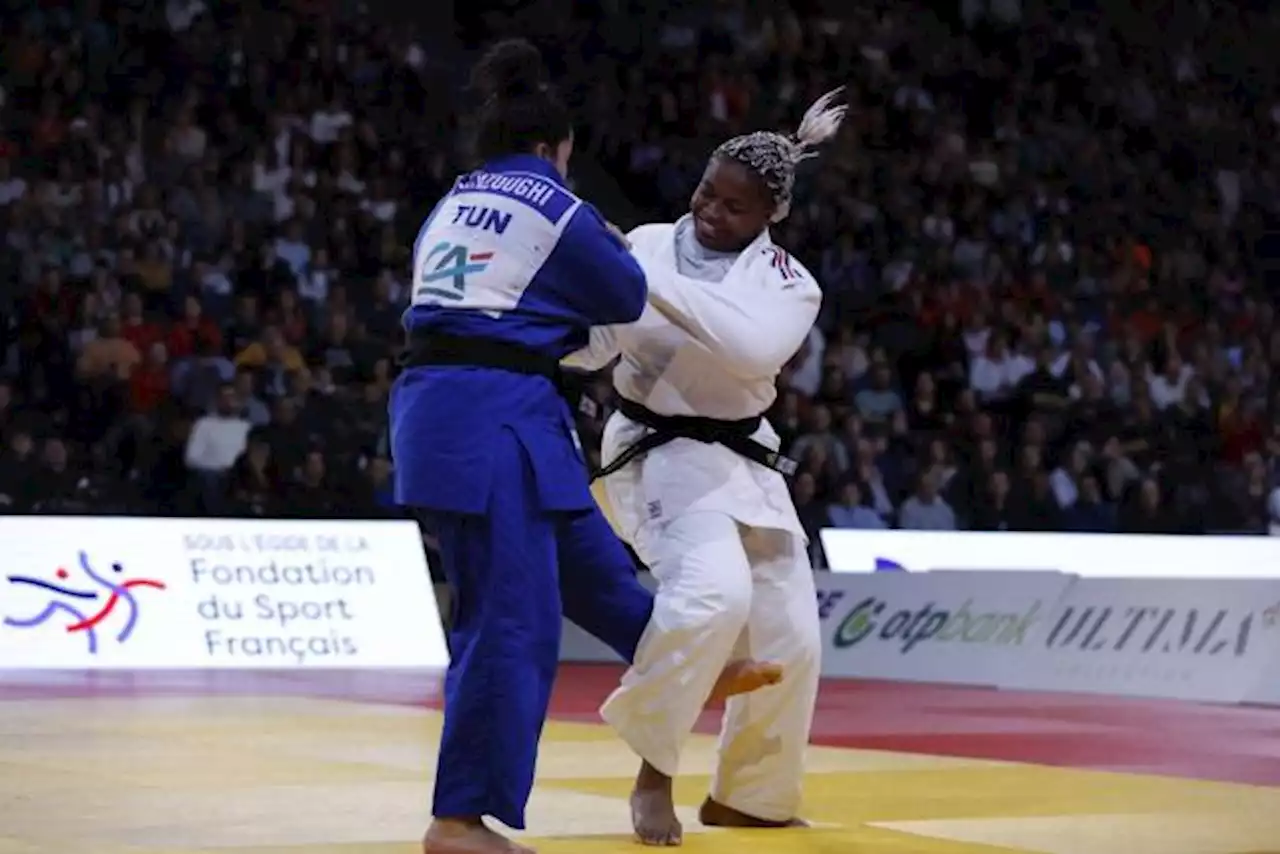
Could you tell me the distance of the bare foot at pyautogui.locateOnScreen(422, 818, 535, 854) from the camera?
5109mm

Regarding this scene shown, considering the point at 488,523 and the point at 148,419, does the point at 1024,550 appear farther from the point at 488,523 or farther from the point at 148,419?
the point at 488,523

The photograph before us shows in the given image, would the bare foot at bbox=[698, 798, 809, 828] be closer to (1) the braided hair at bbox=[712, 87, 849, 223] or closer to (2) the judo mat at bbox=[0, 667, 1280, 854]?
(2) the judo mat at bbox=[0, 667, 1280, 854]

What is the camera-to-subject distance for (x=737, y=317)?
5.85 m

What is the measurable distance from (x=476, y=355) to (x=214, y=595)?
898 centimetres

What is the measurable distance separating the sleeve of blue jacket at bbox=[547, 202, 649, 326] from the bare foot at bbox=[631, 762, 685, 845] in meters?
1.21

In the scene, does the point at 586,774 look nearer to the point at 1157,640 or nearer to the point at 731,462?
the point at 731,462

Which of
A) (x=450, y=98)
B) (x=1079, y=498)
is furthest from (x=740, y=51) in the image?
(x=1079, y=498)

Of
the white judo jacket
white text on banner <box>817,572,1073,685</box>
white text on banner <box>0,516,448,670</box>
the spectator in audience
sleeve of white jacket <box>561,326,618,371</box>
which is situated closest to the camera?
sleeve of white jacket <box>561,326,618,371</box>

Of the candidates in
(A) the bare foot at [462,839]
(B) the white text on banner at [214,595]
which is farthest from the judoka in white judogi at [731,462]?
(B) the white text on banner at [214,595]

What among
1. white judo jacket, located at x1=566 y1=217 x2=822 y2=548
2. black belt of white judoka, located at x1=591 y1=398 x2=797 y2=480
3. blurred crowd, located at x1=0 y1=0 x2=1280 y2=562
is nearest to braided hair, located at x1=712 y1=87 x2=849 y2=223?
white judo jacket, located at x1=566 y1=217 x2=822 y2=548

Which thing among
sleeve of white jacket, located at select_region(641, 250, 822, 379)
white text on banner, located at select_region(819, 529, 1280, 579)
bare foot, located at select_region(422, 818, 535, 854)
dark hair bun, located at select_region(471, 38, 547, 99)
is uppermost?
dark hair bun, located at select_region(471, 38, 547, 99)

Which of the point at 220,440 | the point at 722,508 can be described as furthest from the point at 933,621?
the point at 722,508

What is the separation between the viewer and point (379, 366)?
615 inches

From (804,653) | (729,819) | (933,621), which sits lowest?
(933,621)
